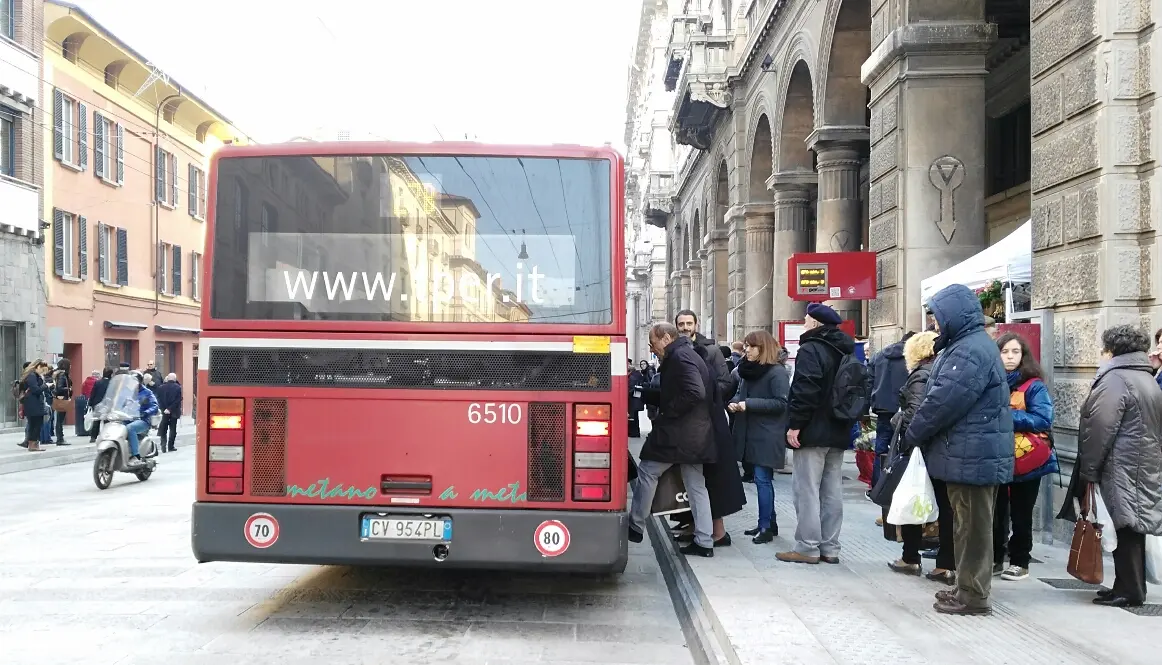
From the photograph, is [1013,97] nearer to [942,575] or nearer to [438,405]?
[942,575]

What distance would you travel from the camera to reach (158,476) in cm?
1472

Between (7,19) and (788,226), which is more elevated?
(7,19)

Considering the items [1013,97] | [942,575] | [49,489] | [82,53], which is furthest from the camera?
[82,53]

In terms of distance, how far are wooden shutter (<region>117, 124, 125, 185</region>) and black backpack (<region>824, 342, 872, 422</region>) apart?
28591mm

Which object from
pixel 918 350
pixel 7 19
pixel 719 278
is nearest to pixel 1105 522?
pixel 918 350

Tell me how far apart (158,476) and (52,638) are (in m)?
9.64

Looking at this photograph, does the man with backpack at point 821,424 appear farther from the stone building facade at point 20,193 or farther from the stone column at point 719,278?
the stone building facade at point 20,193

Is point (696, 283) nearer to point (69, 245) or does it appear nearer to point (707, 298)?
point (707, 298)

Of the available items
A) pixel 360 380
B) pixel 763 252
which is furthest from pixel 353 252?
pixel 763 252

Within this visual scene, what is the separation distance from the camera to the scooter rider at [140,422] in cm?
1340

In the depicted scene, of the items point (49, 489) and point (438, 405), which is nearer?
point (438, 405)

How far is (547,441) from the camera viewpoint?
5820mm

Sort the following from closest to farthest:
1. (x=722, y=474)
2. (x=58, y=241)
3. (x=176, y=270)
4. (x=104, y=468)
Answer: (x=722, y=474), (x=104, y=468), (x=58, y=241), (x=176, y=270)

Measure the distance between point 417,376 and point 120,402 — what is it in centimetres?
875
